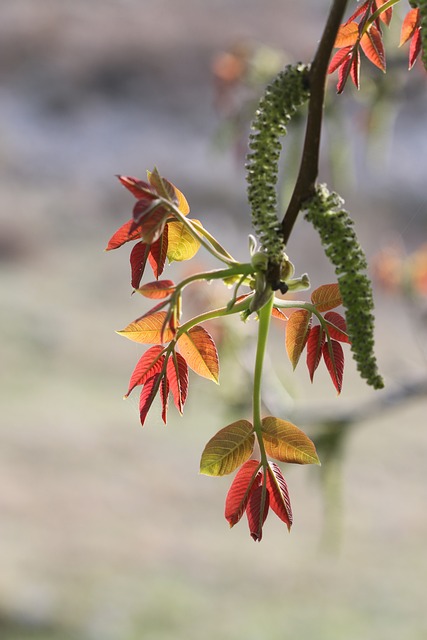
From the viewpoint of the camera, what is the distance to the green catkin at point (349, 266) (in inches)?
11.0

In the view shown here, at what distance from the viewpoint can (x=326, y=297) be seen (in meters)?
0.35

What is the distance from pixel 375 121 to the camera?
1.05m

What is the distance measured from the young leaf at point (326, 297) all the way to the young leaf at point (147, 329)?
66 mm

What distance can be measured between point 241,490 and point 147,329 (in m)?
0.08

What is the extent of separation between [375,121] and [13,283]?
153 inches

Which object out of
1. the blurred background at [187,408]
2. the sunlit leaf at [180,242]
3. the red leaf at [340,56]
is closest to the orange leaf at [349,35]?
the red leaf at [340,56]

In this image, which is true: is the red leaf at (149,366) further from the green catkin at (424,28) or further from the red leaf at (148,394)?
the green catkin at (424,28)

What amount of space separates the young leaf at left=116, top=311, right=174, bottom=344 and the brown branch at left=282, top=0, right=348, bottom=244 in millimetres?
76

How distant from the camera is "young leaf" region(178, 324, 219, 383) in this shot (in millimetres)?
353

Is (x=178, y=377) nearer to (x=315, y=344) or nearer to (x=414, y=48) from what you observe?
(x=315, y=344)

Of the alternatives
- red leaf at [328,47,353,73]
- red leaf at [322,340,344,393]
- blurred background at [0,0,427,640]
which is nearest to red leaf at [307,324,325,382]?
red leaf at [322,340,344,393]

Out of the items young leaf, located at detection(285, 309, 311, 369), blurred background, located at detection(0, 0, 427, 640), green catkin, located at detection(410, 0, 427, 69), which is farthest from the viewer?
blurred background, located at detection(0, 0, 427, 640)

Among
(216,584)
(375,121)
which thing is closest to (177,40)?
(216,584)

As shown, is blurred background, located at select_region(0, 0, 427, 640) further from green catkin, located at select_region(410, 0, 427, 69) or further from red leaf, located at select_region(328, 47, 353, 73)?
green catkin, located at select_region(410, 0, 427, 69)
